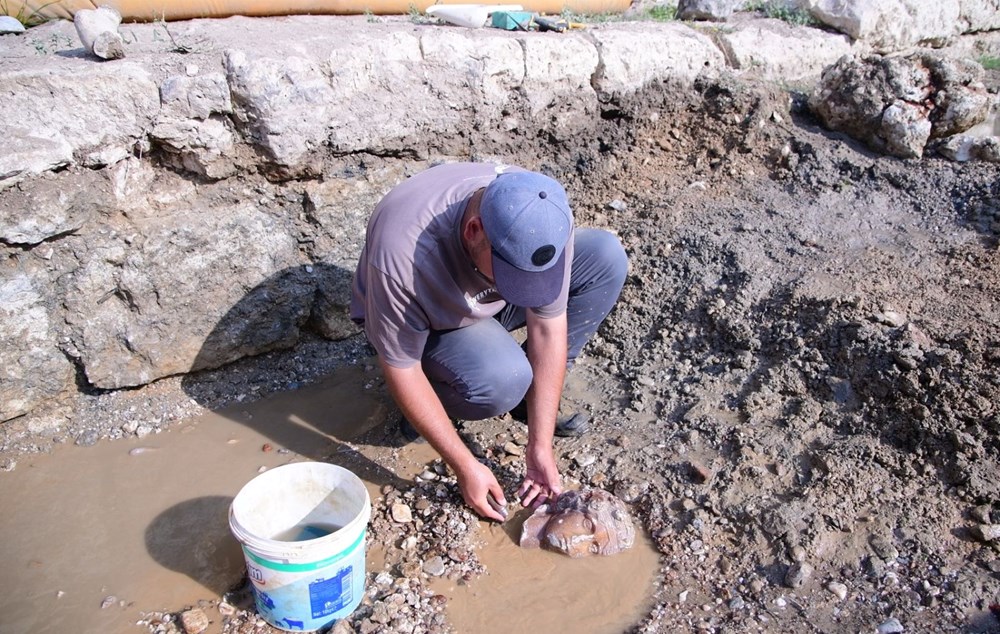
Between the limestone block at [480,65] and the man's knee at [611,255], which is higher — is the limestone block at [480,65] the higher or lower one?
the higher one

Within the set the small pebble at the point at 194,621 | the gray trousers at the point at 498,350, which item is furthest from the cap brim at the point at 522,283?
the small pebble at the point at 194,621

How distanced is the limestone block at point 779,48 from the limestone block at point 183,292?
263 cm

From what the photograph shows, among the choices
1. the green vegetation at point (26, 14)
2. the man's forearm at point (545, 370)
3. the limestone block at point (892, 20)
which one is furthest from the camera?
the limestone block at point (892, 20)

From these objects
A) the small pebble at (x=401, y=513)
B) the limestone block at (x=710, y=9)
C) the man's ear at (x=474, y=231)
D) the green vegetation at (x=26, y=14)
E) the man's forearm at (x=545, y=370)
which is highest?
the limestone block at (x=710, y=9)

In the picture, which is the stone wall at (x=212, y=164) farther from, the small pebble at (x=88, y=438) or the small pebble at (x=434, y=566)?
the small pebble at (x=434, y=566)

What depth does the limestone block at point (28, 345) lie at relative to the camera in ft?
8.60

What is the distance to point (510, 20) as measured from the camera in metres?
3.54

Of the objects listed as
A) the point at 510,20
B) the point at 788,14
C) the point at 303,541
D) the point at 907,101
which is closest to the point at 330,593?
the point at 303,541

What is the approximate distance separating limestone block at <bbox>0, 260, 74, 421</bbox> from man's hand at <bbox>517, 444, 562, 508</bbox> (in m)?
1.79

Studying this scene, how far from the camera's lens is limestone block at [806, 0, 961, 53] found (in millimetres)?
4484

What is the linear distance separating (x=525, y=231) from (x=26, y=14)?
241cm

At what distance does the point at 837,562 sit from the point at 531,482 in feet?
3.14

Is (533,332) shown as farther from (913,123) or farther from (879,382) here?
(913,123)

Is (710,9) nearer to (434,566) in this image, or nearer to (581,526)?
(581,526)
